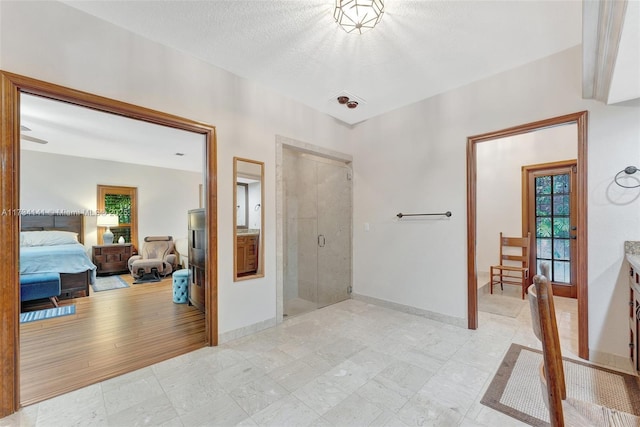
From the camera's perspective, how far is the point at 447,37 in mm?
2209

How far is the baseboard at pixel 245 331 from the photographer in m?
2.66

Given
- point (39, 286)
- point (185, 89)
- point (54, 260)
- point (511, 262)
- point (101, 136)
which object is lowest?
point (39, 286)

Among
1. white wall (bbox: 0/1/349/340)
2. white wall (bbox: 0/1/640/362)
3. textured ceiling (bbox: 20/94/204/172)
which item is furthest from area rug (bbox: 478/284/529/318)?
textured ceiling (bbox: 20/94/204/172)

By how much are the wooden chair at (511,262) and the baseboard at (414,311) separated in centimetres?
171

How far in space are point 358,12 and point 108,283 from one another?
6027 millimetres

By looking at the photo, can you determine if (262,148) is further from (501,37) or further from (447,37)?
(501,37)

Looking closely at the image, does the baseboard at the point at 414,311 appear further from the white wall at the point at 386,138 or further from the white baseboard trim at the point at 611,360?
the white baseboard trim at the point at 611,360

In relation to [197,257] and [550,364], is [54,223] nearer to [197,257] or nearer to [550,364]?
[197,257]

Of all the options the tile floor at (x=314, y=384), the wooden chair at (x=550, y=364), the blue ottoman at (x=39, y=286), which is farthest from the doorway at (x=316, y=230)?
the blue ottoman at (x=39, y=286)

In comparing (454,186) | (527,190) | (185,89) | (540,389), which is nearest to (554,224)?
(527,190)

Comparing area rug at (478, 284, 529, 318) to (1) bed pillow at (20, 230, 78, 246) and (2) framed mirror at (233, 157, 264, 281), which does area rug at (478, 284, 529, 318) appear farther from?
(1) bed pillow at (20, 230, 78, 246)

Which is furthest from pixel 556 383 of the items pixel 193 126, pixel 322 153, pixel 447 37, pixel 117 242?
pixel 117 242

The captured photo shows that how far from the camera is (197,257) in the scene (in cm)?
377

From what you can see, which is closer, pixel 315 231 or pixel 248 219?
pixel 248 219
